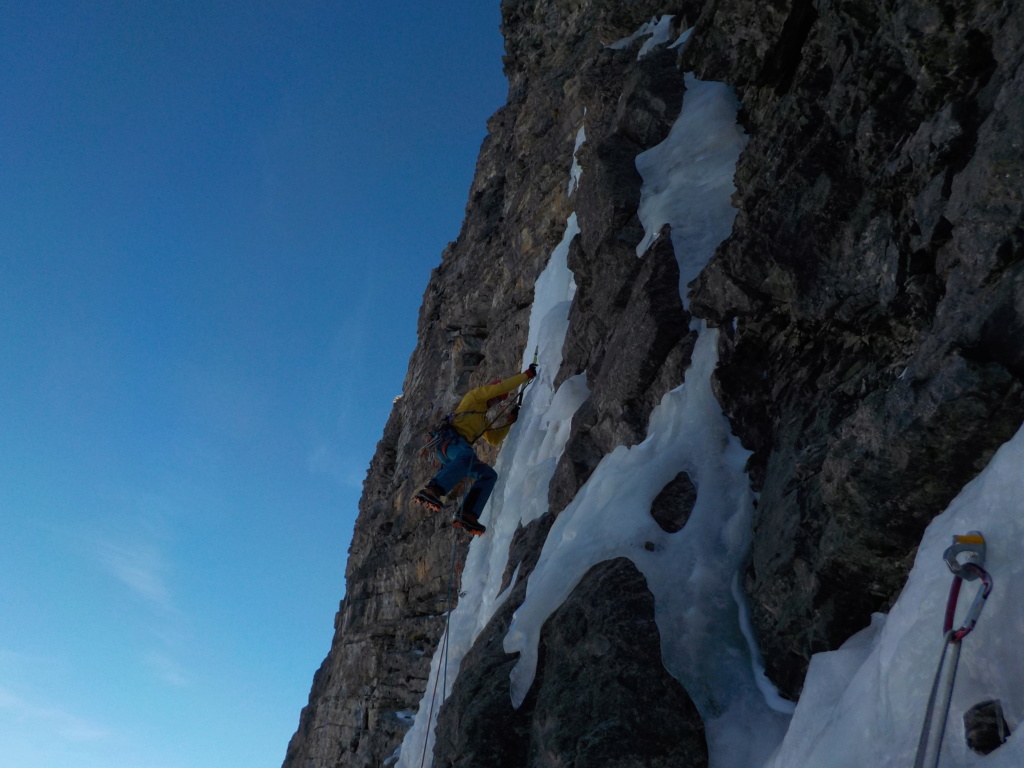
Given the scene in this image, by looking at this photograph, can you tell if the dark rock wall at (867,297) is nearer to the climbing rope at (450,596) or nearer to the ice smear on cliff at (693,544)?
the ice smear on cliff at (693,544)

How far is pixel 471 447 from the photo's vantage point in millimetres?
9359

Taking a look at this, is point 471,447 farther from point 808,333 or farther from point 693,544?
point 808,333

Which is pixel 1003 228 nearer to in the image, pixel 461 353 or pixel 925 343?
pixel 925 343

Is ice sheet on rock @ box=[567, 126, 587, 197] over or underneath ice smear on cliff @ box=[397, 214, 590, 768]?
over

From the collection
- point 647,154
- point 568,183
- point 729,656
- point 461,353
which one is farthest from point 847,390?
point 461,353

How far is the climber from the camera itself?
899cm

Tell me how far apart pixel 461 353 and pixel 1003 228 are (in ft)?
35.0

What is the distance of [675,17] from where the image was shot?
9789mm

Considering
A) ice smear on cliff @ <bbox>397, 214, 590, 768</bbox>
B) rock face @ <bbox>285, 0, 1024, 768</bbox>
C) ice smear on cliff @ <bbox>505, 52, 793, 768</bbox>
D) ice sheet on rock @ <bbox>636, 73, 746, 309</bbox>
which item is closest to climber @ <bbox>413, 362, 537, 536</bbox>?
ice smear on cliff @ <bbox>397, 214, 590, 768</bbox>

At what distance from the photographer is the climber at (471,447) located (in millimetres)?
8992

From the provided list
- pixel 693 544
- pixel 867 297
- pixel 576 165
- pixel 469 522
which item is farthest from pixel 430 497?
pixel 867 297

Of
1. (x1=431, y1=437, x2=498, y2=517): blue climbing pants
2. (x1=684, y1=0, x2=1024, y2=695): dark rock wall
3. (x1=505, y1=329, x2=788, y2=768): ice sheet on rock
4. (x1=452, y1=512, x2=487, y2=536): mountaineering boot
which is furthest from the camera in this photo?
(x1=431, y1=437, x2=498, y2=517): blue climbing pants

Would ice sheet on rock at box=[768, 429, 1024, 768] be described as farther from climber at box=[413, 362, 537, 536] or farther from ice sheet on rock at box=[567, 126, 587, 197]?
ice sheet on rock at box=[567, 126, 587, 197]

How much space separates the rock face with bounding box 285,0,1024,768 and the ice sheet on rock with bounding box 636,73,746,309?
0.51 ft
